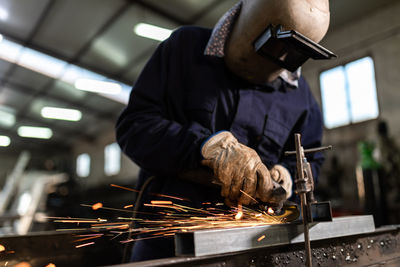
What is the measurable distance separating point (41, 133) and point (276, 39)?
45.4ft

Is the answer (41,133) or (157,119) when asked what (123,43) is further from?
(41,133)

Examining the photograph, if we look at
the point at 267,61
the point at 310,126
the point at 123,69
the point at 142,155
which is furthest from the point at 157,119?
the point at 123,69

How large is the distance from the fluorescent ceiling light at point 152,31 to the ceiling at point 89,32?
4.4 inches

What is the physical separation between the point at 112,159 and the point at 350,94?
9259mm

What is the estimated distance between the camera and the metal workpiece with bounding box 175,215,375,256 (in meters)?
0.67

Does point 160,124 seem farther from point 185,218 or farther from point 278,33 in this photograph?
point 278,33

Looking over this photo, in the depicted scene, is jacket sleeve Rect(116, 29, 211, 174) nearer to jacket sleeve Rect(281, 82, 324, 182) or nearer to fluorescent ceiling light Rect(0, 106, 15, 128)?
jacket sleeve Rect(281, 82, 324, 182)

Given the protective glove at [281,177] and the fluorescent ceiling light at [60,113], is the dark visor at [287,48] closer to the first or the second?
the protective glove at [281,177]

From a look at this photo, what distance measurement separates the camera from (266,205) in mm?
1077

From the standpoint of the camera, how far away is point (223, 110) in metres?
1.29

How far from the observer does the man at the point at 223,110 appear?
1024 millimetres

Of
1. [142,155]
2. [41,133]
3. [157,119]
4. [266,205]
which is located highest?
[41,133]

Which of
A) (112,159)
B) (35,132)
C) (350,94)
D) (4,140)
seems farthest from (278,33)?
(4,140)

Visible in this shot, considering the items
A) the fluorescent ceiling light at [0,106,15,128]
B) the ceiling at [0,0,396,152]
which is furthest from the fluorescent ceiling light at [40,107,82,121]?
the fluorescent ceiling light at [0,106,15,128]
